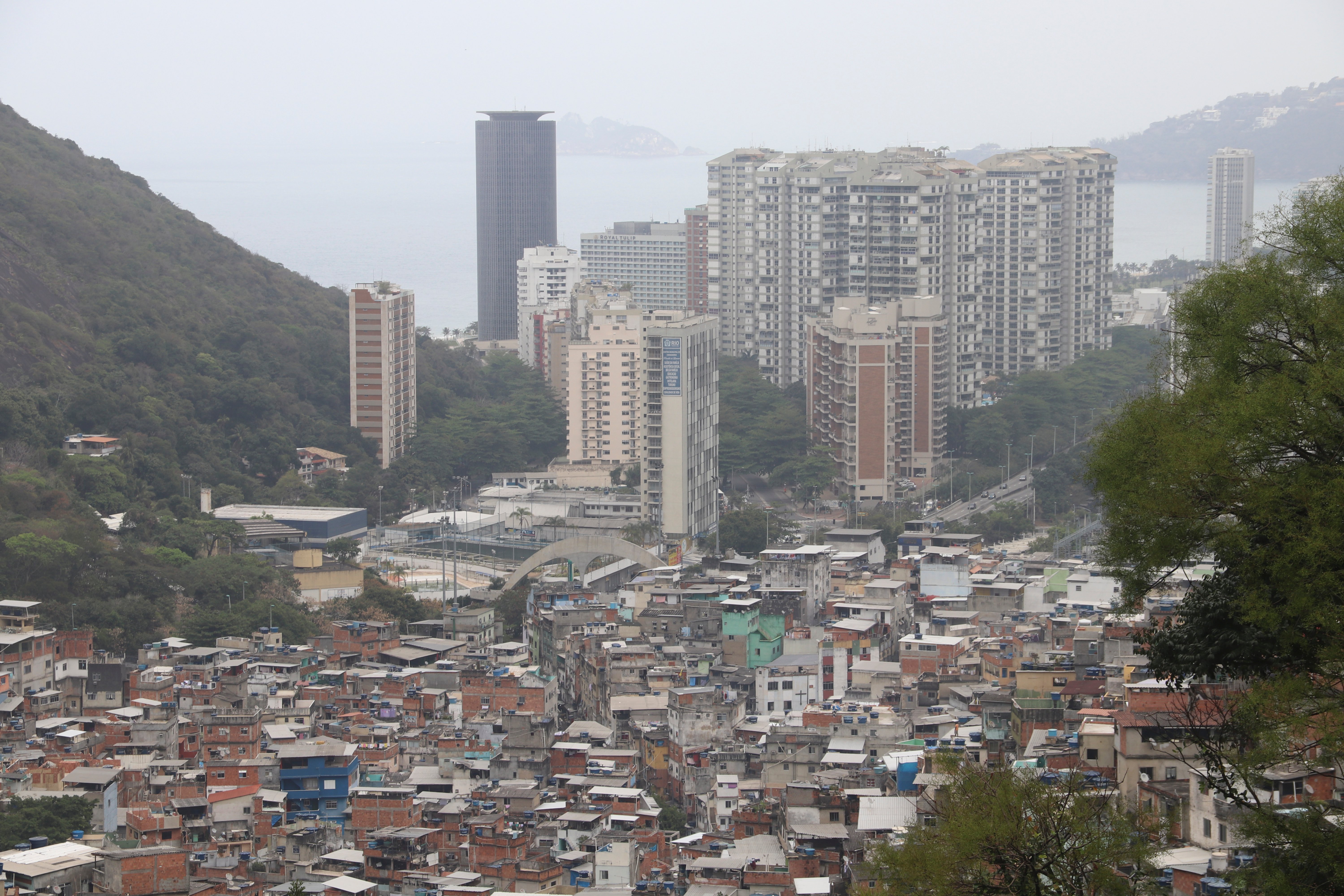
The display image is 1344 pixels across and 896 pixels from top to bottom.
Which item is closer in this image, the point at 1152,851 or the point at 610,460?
the point at 1152,851

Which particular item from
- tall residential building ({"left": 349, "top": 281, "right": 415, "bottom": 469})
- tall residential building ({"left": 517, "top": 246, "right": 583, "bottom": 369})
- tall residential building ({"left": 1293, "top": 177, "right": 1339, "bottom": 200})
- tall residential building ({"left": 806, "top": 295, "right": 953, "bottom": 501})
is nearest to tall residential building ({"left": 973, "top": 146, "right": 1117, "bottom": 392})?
tall residential building ({"left": 806, "top": 295, "right": 953, "bottom": 501})

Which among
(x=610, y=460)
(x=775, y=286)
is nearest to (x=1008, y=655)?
(x=610, y=460)

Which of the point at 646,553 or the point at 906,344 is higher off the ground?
the point at 906,344

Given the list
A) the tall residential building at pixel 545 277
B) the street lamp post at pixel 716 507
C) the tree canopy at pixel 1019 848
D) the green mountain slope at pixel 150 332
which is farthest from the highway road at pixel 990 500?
the tree canopy at pixel 1019 848

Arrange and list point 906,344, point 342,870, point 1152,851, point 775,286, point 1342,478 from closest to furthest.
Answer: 1. point 1342,478
2. point 1152,851
3. point 342,870
4. point 906,344
5. point 775,286

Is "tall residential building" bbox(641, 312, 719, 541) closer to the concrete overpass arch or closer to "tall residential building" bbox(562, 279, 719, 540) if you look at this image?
"tall residential building" bbox(562, 279, 719, 540)

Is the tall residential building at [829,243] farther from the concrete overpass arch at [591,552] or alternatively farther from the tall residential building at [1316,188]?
the tall residential building at [1316,188]

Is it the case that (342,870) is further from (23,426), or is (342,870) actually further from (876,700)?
(23,426)
